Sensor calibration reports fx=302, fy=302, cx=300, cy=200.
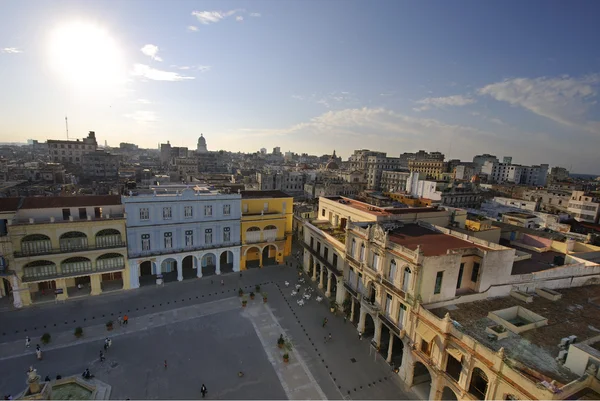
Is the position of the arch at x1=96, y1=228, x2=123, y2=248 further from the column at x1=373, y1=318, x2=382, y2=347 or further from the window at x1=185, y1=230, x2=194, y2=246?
the column at x1=373, y1=318, x2=382, y2=347

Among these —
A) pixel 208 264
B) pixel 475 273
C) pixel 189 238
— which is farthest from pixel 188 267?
pixel 475 273

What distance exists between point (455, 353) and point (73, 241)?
42.0 meters

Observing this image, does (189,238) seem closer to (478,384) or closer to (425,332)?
(425,332)

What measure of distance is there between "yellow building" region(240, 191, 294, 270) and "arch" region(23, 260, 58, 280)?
936 inches

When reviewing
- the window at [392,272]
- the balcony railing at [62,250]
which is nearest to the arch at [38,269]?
the balcony railing at [62,250]

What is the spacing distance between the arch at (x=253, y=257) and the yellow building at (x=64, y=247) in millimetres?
17969

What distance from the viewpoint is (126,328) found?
32719 mm

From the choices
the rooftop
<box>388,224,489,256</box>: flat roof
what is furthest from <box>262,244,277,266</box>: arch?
the rooftop

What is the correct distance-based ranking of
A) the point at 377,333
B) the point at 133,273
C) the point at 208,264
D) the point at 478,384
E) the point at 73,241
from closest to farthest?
the point at 478,384 → the point at 377,333 → the point at 73,241 → the point at 133,273 → the point at 208,264

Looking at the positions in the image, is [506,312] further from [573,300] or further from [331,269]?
[331,269]

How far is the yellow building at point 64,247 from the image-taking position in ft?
114

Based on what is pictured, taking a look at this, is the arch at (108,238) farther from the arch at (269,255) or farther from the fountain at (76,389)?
the arch at (269,255)

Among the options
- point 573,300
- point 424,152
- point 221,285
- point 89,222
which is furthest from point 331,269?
point 424,152

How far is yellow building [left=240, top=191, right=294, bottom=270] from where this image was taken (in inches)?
1900
